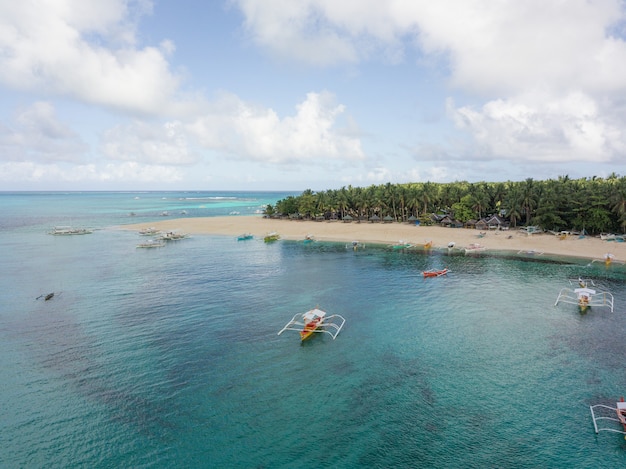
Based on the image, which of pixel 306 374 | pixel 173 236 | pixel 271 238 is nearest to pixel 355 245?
pixel 271 238

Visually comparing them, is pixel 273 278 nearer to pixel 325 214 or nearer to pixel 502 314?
pixel 502 314


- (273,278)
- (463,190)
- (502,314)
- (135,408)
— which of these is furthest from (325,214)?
(135,408)


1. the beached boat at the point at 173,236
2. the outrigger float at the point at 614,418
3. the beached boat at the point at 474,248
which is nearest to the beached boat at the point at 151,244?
the beached boat at the point at 173,236

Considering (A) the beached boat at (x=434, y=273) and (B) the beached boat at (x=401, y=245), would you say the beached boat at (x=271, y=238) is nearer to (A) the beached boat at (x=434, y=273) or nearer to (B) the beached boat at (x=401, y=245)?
(B) the beached boat at (x=401, y=245)

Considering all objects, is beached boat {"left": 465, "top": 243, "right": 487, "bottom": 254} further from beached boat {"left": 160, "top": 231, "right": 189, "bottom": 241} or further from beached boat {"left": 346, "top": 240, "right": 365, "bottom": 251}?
beached boat {"left": 160, "top": 231, "right": 189, "bottom": 241}

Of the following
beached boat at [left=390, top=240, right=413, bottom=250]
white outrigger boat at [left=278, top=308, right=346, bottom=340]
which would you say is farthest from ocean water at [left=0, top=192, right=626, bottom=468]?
beached boat at [left=390, top=240, right=413, bottom=250]

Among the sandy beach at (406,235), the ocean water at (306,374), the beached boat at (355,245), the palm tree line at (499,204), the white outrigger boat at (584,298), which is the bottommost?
the ocean water at (306,374)
